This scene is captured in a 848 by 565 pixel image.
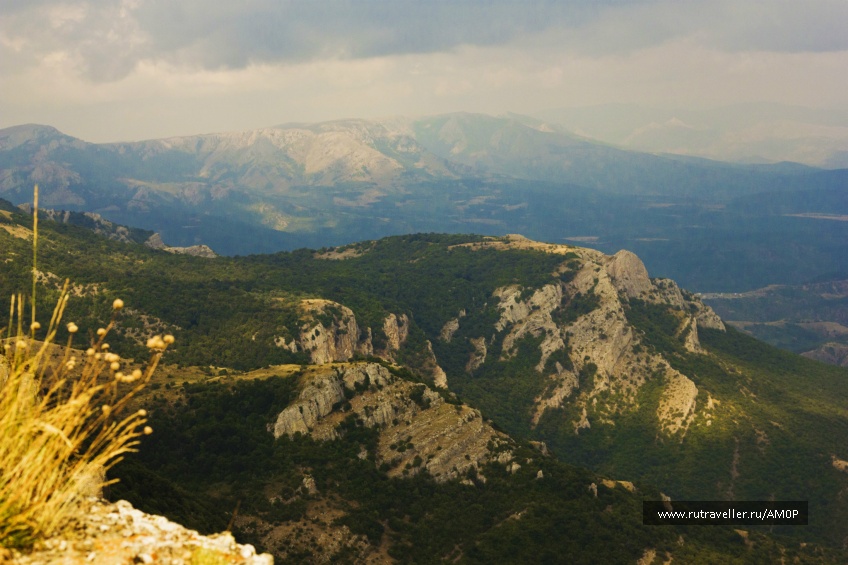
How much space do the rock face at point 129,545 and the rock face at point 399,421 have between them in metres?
65.6

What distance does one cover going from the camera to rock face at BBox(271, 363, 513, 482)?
3157 inches

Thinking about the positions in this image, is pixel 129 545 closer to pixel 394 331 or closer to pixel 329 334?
pixel 329 334

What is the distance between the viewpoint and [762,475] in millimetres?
132875

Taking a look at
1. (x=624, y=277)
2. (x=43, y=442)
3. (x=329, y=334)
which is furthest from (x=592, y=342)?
(x=43, y=442)

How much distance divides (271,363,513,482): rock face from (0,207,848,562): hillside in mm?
262

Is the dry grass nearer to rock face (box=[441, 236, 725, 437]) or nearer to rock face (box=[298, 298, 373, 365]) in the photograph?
rock face (box=[298, 298, 373, 365])

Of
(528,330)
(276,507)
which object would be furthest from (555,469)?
(528,330)

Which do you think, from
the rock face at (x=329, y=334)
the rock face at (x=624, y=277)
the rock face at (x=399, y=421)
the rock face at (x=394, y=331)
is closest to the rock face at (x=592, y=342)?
the rock face at (x=624, y=277)

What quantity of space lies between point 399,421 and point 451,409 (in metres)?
7.00

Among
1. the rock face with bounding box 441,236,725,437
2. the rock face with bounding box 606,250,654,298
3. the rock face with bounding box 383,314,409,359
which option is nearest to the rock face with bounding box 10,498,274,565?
the rock face with bounding box 383,314,409,359

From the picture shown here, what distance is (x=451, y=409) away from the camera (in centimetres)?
8619

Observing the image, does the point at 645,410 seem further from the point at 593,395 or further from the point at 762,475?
the point at 762,475

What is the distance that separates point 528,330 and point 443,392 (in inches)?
3532

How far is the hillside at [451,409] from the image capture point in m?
71.2
